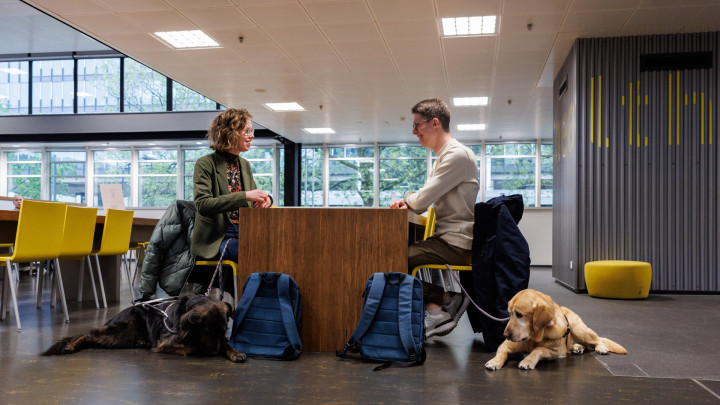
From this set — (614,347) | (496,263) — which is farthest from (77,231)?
(614,347)

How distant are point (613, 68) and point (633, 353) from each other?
4.19m

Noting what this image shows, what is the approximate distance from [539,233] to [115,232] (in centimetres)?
934

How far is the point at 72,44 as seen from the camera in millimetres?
13242

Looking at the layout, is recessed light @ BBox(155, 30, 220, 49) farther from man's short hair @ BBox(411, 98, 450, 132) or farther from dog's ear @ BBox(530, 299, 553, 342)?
dog's ear @ BBox(530, 299, 553, 342)

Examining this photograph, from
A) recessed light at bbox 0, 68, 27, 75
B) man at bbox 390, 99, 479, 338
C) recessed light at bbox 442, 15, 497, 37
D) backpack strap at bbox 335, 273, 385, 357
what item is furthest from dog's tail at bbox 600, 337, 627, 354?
recessed light at bbox 0, 68, 27, 75

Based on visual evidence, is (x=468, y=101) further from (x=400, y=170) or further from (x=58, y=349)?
(x=58, y=349)

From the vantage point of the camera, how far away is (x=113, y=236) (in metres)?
5.10

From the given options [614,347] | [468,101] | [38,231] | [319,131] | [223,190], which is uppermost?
[468,101]

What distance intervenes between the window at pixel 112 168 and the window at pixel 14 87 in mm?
2000

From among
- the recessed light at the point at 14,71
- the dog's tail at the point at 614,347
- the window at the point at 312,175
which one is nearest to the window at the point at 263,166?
the window at the point at 312,175

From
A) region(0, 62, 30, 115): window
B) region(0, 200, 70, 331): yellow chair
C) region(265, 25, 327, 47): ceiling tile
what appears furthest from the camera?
region(0, 62, 30, 115): window

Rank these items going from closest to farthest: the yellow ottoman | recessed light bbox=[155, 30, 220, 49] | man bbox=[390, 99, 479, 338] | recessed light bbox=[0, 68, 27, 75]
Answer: man bbox=[390, 99, 479, 338]
the yellow ottoman
recessed light bbox=[155, 30, 220, 49]
recessed light bbox=[0, 68, 27, 75]

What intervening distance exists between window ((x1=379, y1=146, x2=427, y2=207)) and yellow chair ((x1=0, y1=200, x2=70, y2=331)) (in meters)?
10.5

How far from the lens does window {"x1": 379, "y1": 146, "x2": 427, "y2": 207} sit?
14.2 metres
